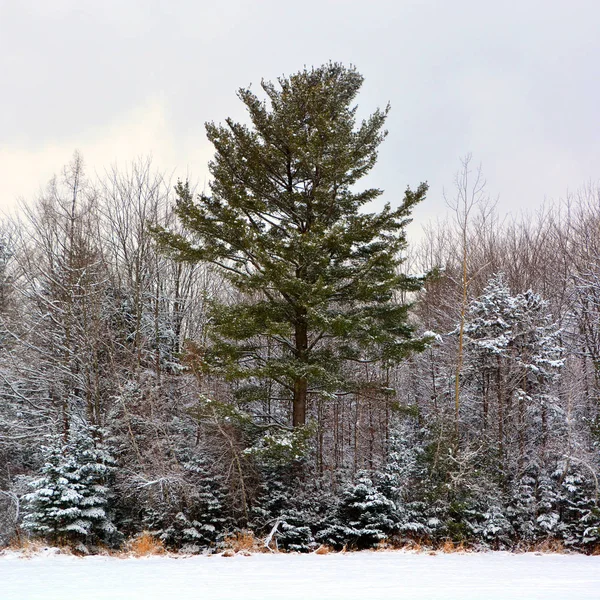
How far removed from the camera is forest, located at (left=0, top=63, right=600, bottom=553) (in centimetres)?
1211

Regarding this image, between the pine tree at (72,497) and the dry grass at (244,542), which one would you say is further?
the pine tree at (72,497)

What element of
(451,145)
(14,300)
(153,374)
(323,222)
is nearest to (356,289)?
(323,222)

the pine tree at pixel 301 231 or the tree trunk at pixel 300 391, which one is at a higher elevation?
the pine tree at pixel 301 231

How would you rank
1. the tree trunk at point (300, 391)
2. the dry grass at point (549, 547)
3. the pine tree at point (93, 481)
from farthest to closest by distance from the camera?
the tree trunk at point (300, 391)
the dry grass at point (549, 547)
the pine tree at point (93, 481)

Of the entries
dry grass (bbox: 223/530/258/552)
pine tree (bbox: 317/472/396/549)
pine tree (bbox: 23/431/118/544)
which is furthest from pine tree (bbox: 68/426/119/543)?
pine tree (bbox: 317/472/396/549)

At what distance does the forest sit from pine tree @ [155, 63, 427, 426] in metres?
0.06

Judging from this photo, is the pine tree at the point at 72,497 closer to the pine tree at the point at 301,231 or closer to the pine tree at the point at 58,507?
the pine tree at the point at 58,507

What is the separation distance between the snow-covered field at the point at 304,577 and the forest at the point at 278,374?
7.80 feet

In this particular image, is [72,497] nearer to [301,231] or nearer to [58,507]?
[58,507]

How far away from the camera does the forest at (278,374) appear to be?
12109mm

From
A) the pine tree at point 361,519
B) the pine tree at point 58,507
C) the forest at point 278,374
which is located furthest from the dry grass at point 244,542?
the pine tree at point 58,507

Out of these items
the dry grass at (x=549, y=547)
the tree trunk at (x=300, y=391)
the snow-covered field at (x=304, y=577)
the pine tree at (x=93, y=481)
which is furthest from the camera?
the tree trunk at (x=300, y=391)

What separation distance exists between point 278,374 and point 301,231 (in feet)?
12.2

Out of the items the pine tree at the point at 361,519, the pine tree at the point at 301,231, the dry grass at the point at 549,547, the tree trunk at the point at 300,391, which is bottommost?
the dry grass at the point at 549,547
